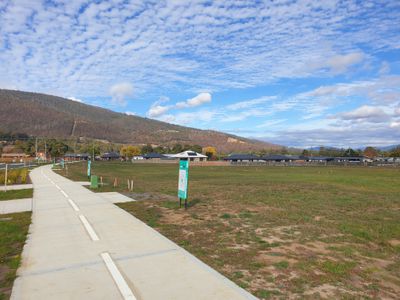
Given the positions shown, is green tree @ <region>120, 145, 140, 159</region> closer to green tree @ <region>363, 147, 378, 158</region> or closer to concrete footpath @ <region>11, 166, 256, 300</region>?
green tree @ <region>363, 147, 378, 158</region>

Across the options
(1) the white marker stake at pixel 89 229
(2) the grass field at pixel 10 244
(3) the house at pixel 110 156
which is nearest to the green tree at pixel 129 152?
(3) the house at pixel 110 156

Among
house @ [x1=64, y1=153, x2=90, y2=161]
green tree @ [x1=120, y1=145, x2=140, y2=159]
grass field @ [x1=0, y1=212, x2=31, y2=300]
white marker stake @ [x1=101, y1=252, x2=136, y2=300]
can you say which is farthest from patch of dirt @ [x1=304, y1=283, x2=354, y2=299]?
house @ [x1=64, y1=153, x2=90, y2=161]

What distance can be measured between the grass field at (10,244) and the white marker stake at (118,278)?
1541mm

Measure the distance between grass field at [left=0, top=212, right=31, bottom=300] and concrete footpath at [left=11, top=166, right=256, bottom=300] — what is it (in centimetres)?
16

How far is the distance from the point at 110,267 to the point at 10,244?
3402 mm

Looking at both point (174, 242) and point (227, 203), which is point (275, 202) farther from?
point (174, 242)

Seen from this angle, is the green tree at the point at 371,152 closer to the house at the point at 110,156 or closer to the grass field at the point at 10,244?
the house at the point at 110,156

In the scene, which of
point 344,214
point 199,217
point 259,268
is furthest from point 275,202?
point 259,268

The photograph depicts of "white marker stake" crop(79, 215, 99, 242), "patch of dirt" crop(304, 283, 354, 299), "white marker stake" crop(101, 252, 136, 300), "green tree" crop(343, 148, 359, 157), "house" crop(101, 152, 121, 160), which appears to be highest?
"green tree" crop(343, 148, 359, 157)

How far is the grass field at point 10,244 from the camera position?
17.7 ft

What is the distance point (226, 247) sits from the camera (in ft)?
24.6

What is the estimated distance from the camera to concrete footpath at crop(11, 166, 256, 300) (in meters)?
4.87

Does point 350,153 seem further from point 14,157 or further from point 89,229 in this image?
point 89,229

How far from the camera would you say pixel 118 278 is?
17.6ft
